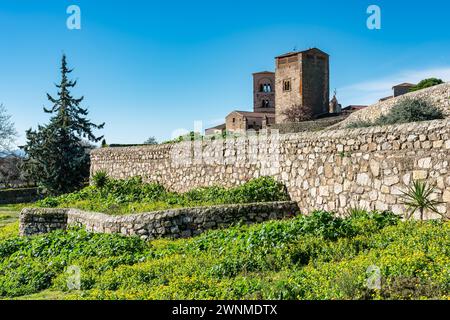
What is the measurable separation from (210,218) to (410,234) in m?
5.23

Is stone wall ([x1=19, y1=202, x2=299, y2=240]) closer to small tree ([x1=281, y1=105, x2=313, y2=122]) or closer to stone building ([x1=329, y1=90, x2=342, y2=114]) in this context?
small tree ([x1=281, y1=105, x2=313, y2=122])

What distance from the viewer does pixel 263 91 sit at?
89875 mm

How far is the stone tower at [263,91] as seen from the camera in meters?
89.3

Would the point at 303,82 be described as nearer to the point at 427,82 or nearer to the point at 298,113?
the point at 298,113

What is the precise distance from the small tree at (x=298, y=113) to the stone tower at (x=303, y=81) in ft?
2.20

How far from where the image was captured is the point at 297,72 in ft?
212

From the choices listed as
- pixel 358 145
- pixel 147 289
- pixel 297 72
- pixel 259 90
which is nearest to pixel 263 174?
pixel 358 145

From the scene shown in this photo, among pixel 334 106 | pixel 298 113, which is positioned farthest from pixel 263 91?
pixel 298 113

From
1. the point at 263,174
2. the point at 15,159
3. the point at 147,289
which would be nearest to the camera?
the point at 147,289

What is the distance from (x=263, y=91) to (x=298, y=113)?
28.3 metres

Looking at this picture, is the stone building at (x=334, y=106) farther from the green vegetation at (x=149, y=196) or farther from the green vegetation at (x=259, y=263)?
the green vegetation at (x=259, y=263)

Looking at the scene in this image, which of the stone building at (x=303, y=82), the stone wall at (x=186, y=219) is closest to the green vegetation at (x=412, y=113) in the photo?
the stone wall at (x=186, y=219)

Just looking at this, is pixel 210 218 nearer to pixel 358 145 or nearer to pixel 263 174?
pixel 263 174
